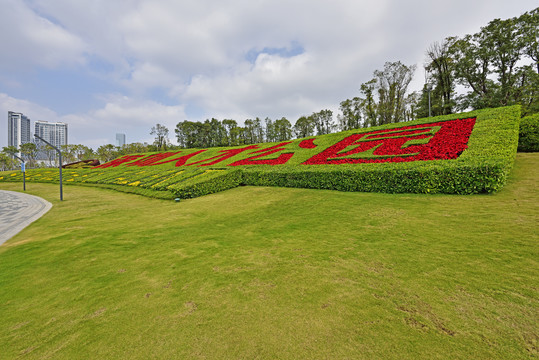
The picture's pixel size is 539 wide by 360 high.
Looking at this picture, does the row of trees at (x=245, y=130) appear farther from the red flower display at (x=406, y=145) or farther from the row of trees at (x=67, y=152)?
the red flower display at (x=406, y=145)

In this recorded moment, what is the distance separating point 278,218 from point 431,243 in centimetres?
373

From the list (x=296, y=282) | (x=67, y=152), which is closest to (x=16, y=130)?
(x=67, y=152)

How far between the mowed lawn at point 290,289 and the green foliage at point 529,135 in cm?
832

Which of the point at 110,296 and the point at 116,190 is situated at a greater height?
the point at 116,190

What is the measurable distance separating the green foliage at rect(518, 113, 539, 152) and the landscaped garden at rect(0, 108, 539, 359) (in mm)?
6558

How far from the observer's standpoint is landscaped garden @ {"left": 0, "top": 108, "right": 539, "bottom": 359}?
2000 mm

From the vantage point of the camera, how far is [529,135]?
34.8 ft

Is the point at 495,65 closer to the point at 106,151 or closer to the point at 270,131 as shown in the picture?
the point at 270,131

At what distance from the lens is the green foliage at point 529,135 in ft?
34.4

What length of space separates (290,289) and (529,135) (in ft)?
51.4

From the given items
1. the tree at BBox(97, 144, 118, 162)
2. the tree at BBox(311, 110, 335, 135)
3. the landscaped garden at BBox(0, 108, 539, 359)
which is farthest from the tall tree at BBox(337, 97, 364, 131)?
the tree at BBox(97, 144, 118, 162)

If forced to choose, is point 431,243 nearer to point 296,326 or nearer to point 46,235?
point 296,326

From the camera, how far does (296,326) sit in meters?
2.21

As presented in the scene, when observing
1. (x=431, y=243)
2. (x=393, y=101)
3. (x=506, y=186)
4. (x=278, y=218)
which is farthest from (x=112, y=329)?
(x=393, y=101)
